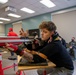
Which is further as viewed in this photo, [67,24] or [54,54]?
[67,24]

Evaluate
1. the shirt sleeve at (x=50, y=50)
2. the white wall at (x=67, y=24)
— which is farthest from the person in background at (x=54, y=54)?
the white wall at (x=67, y=24)

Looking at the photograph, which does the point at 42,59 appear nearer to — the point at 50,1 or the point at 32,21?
the point at 50,1

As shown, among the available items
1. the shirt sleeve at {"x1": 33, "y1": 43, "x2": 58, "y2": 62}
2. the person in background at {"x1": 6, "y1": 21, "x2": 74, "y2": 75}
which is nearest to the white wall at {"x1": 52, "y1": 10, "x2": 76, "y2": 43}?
the person in background at {"x1": 6, "y1": 21, "x2": 74, "y2": 75}

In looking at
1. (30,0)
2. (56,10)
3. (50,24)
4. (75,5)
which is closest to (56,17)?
(56,10)

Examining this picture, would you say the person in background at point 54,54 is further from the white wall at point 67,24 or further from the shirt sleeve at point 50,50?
the white wall at point 67,24

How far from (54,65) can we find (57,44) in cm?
25

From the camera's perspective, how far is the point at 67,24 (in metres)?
6.66

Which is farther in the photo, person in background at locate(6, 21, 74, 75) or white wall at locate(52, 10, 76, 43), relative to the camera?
white wall at locate(52, 10, 76, 43)

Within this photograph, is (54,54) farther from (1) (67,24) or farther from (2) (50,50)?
(1) (67,24)

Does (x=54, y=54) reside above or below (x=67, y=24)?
below

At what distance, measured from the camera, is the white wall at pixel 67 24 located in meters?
6.38

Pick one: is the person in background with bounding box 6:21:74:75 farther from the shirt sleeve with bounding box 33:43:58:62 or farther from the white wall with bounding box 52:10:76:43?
the white wall with bounding box 52:10:76:43

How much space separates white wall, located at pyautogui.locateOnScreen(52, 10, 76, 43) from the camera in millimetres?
6381

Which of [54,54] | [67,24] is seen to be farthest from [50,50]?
[67,24]
